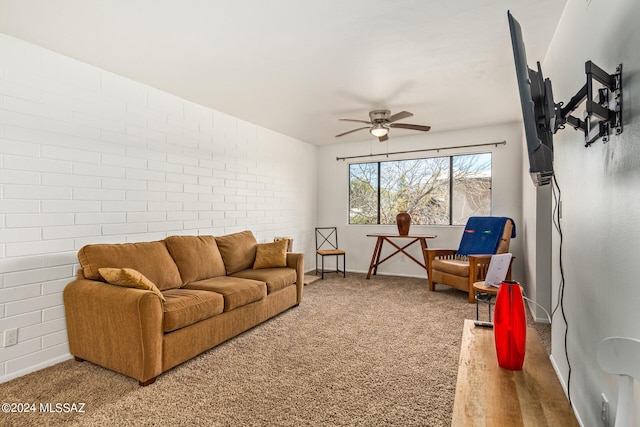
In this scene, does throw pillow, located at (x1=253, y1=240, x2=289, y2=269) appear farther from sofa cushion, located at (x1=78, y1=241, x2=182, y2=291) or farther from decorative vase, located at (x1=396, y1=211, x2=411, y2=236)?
decorative vase, located at (x1=396, y1=211, x2=411, y2=236)

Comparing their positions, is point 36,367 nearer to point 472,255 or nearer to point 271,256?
point 271,256

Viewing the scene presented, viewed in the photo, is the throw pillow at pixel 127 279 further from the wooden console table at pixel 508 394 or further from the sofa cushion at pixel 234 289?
the wooden console table at pixel 508 394

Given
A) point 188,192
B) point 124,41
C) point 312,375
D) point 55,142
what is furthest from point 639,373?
point 188,192

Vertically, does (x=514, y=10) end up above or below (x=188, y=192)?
above

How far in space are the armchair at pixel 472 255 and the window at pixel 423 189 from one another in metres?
0.65

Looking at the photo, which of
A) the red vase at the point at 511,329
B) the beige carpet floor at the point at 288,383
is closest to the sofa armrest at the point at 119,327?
the beige carpet floor at the point at 288,383

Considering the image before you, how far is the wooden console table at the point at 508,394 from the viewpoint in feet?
3.58

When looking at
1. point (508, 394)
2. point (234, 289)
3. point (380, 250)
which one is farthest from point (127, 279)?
point (380, 250)

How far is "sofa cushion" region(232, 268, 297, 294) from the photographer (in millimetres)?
3525

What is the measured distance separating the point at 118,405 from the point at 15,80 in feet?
7.80

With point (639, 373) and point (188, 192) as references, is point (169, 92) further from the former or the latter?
point (639, 373)

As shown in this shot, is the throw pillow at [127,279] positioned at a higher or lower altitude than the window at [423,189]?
lower

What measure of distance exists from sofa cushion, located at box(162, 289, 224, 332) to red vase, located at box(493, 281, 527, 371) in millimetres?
2050

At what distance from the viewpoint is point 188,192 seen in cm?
388
